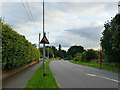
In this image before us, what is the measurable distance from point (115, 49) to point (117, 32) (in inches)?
133

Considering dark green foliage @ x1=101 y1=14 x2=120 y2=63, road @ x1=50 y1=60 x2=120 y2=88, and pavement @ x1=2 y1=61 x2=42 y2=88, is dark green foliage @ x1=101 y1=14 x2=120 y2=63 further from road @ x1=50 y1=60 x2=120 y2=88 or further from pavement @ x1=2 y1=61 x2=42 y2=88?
pavement @ x1=2 y1=61 x2=42 y2=88

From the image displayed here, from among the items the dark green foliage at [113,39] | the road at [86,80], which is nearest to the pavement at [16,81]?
the road at [86,80]

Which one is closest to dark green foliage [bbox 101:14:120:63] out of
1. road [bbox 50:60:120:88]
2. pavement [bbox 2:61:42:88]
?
road [bbox 50:60:120:88]

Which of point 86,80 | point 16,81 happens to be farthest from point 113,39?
point 16,81

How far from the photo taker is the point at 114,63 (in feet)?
71.7

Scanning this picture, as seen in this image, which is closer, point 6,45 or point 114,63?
point 6,45

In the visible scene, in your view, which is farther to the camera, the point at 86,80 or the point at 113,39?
the point at 113,39

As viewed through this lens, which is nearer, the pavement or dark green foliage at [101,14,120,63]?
the pavement

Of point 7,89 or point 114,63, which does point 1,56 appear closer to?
point 7,89

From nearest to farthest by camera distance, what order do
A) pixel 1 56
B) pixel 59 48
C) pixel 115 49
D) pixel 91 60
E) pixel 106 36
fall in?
pixel 1 56 → pixel 115 49 → pixel 106 36 → pixel 91 60 → pixel 59 48

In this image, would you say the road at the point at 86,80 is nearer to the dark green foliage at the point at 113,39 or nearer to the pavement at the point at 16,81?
the pavement at the point at 16,81

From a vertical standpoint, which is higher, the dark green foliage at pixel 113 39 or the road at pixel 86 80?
the dark green foliage at pixel 113 39

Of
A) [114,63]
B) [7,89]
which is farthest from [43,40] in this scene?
[114,63]

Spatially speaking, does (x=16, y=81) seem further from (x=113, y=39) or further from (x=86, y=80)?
(x=113, y=39)
